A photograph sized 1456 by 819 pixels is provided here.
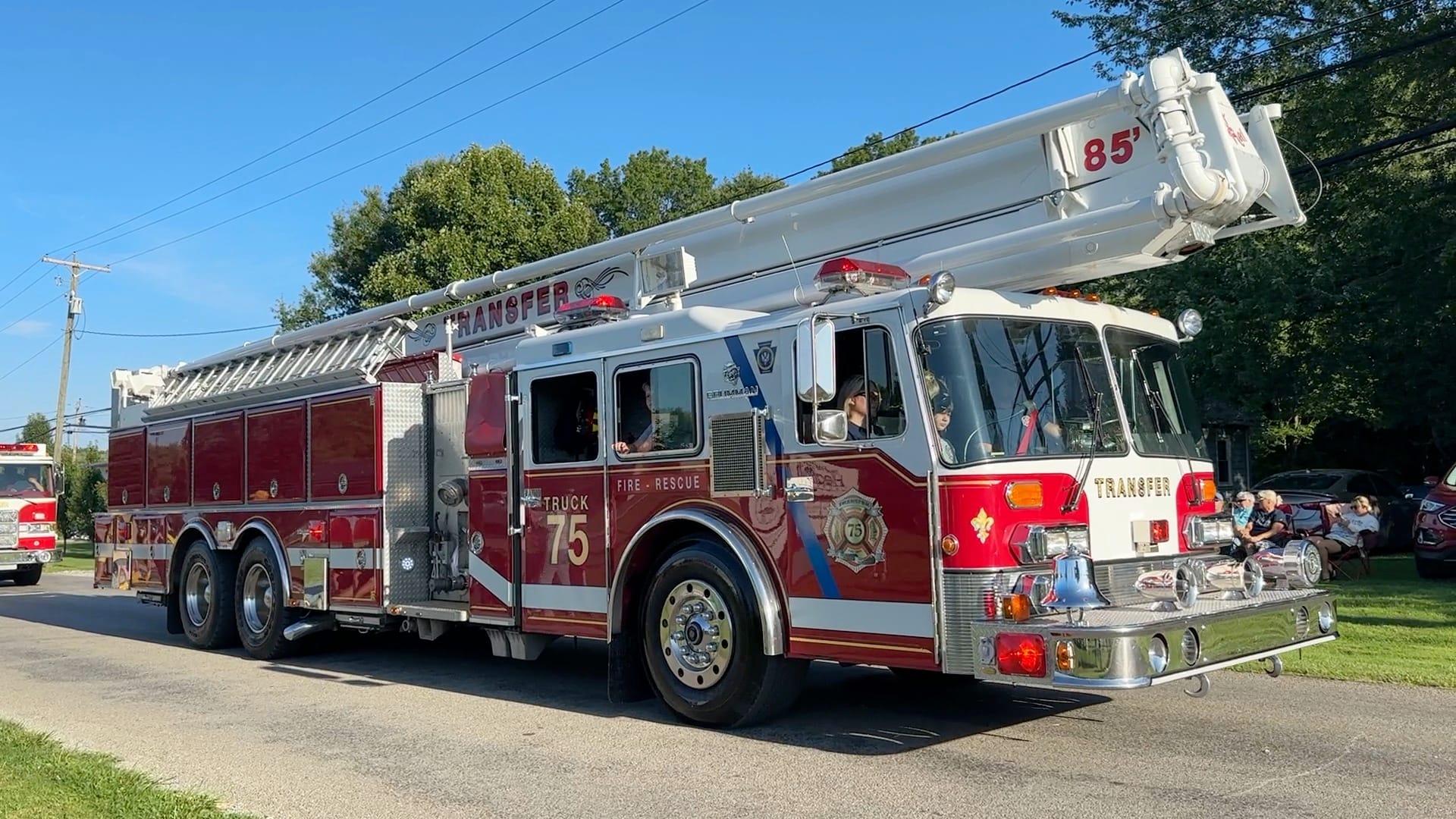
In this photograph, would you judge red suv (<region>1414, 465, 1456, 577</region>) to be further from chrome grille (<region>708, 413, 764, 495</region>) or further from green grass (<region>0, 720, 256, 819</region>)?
green grass (<region>0, 720, 256, 819</region>)

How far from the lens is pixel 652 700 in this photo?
8727mm

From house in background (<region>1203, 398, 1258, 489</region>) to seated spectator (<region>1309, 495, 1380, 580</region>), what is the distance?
8445mm

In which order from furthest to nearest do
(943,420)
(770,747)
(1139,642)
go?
1. (770,747)
2. (943,420)
3. (1139,642)

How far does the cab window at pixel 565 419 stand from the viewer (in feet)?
28.0

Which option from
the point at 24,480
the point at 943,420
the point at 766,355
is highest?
the point at 24,480

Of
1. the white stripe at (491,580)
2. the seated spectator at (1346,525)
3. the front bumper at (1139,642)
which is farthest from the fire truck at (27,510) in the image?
the front bumper at (1139,642)

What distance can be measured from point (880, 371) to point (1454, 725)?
13.1 ft

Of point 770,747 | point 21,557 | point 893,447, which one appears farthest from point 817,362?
point 21,557

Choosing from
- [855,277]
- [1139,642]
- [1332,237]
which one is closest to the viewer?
[1139,642]

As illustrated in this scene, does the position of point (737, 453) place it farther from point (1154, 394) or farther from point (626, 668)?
point (1154, 394)

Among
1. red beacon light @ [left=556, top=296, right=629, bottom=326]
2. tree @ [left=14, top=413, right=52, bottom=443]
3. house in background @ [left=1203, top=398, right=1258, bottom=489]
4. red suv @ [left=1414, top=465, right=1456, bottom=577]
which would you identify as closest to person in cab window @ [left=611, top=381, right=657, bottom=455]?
red beacon light @ [left=556, top=296, right=629, bottom=326]

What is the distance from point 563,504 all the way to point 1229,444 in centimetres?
2443

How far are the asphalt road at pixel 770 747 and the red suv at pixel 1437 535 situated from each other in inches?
302

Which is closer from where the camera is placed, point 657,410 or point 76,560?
point 657,410
